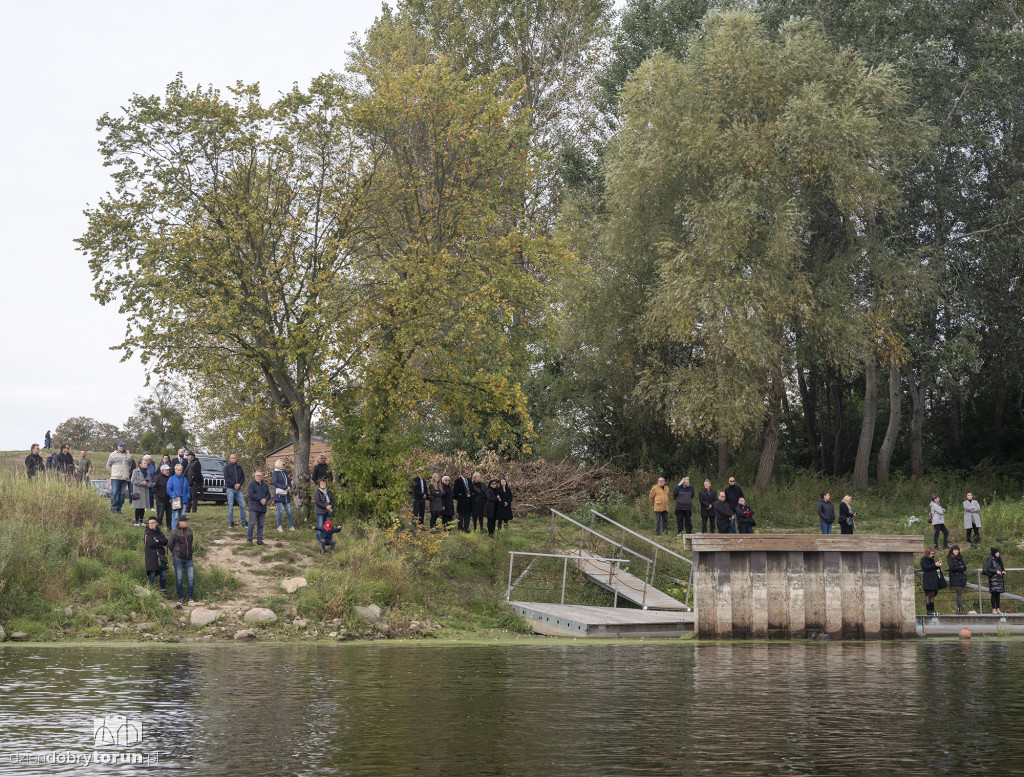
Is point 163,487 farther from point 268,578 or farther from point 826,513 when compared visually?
point 826,513

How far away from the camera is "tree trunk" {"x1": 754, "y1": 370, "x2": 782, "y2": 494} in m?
39.8

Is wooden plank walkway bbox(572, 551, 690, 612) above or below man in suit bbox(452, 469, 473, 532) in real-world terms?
below

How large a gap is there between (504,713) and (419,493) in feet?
56.2

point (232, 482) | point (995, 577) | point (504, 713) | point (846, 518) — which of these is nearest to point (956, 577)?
point (995, 577)

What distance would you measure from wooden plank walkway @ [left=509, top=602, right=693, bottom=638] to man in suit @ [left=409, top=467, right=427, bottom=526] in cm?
508

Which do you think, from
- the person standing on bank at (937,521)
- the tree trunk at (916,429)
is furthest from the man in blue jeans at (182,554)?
the tree trunk at (916,429)

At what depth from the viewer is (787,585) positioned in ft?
74.5

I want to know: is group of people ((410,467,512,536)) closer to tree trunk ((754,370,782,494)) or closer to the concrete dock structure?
the concrete dock structure

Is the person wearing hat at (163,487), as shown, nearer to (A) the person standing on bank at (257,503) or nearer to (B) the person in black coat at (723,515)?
(A) the person standing on bank at (257,503)

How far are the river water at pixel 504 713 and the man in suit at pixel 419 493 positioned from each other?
32.5 feet

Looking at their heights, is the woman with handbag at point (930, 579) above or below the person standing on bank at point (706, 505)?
below

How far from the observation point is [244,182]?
31.5m

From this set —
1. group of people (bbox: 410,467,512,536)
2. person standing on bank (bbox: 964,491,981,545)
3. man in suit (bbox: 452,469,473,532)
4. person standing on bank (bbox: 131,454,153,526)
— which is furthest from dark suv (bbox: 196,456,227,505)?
person standing on bank (bbox: 964,491,981,545)

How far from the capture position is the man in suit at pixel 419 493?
29.4 m
